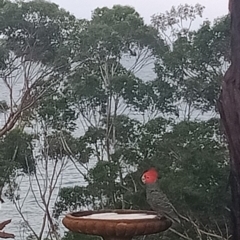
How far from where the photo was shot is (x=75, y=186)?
4.91 meters

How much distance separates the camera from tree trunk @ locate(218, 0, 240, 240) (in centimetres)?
171

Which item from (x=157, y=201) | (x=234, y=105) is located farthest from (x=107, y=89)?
(x=234, y=105)

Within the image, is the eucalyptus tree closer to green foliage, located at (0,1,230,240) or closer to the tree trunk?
green foliage, located at (0,1,230,240)

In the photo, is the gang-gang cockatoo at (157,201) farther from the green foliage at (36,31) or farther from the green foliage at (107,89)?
the green foliage at (36,31)

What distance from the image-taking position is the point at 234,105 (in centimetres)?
170

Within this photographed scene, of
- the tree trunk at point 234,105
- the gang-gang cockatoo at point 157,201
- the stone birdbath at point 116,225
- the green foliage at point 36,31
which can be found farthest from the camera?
the green foliage at point 36,31

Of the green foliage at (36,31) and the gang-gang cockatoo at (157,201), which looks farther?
the green foliage at (36,31)

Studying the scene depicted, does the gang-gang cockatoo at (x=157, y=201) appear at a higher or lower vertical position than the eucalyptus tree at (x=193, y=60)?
lower

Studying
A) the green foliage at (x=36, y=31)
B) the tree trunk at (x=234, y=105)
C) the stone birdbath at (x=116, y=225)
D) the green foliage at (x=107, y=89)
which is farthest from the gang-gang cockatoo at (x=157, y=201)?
the green foliage at (x=36, y=31)

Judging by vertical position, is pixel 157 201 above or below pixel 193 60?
below

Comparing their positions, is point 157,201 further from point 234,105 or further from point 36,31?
point 36,31

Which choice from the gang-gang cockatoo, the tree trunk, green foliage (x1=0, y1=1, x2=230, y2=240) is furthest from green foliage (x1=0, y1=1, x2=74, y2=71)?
the tree trunk

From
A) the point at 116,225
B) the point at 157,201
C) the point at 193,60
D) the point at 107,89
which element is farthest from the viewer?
the point at 107,89

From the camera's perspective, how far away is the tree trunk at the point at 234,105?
171 centimetres
